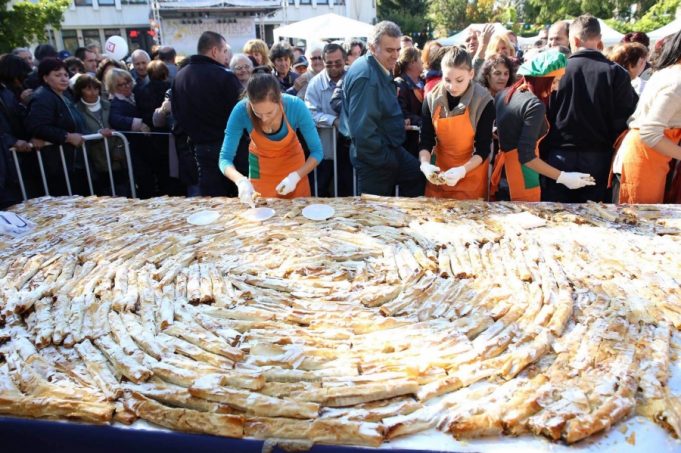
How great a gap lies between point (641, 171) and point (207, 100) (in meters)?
3.39

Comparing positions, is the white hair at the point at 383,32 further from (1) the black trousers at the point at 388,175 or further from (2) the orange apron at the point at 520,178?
(2) the orange apron at the point at 520,178

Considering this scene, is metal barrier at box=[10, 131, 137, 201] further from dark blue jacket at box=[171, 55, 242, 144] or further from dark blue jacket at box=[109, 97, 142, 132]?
dark blue jacket at box=[171, 55, 242, 144]

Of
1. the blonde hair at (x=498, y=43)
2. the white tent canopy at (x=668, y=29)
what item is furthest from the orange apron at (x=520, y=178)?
the white tent canopy at (x=668, y=29)

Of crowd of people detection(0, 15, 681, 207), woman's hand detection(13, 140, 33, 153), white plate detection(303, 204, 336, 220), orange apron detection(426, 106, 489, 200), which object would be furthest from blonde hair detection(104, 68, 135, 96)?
orange apron detection(426, 106, 489, 200)

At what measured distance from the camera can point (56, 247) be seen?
264 centimetres

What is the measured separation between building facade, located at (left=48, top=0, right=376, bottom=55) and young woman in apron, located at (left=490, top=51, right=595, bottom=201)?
2489cm

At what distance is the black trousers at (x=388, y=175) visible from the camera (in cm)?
385

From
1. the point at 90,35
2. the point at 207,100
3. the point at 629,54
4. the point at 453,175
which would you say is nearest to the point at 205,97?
the point at 207,100

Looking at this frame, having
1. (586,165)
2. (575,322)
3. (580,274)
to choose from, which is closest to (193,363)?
(575,322)

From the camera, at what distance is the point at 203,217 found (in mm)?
2982

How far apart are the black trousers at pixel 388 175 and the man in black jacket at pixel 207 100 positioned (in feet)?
4.76

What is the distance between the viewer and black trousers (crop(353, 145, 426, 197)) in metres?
3.85

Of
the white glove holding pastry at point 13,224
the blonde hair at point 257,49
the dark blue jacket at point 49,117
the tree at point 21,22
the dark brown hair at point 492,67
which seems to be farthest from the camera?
the tree at point 21,22

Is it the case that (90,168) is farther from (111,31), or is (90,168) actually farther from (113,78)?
(111,31)
